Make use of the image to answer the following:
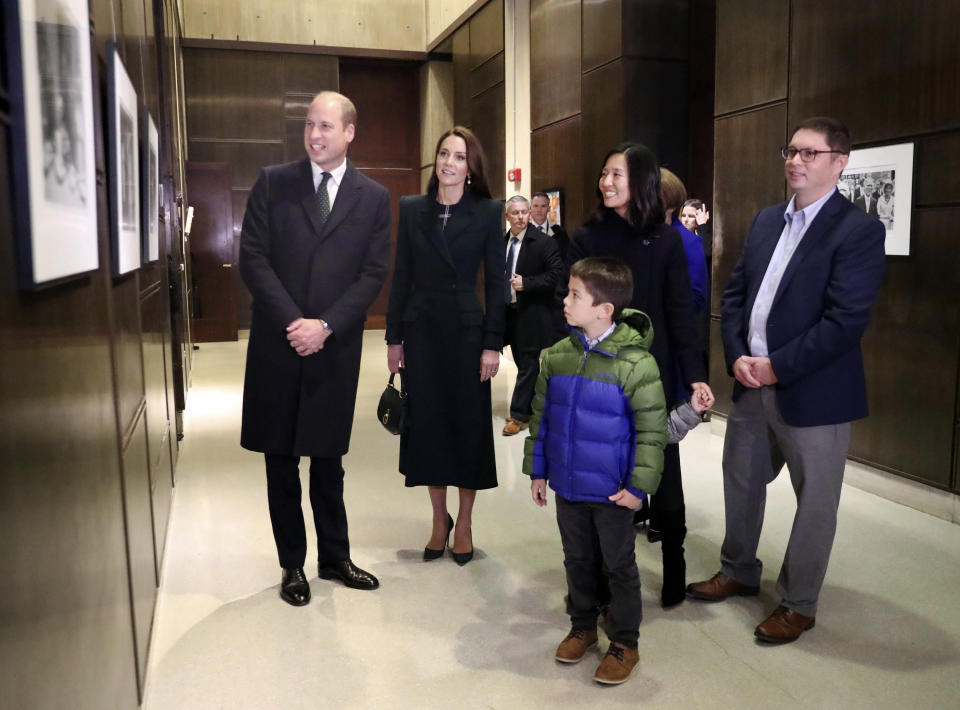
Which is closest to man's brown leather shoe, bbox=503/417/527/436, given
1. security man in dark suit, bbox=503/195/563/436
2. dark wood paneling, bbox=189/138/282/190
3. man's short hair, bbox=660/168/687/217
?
security man in dark suit, bbox=503/195/563/436

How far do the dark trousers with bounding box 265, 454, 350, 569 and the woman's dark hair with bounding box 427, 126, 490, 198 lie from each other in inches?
47.9

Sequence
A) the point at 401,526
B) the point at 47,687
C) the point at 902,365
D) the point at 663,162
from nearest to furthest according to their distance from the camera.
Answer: the point at 47,687 < the point at 401,526 < the point at 902,365 < the point at 663,162

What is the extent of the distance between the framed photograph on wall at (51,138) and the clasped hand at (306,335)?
45.0 inches

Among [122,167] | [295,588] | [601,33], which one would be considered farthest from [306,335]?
[601,33]

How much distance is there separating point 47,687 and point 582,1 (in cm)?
759

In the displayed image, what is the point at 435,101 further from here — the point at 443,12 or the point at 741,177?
the point at 741,177

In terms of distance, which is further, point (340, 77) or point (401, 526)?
point (340, 77)


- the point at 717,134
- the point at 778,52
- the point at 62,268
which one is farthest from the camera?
the point at 717,134

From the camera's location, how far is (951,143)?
159 inches

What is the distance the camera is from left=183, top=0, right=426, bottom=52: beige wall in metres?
11.9

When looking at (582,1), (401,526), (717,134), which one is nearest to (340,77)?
(582,1)

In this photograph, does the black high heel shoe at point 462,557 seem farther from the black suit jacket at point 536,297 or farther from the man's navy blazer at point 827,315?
the black suit jacket at point 536,297

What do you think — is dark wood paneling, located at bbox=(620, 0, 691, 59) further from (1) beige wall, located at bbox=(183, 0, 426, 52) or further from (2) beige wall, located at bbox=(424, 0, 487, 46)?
(1) beige wall, located at bbox=(183, 0, 426, 52)

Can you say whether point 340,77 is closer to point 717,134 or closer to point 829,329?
point 717,134
